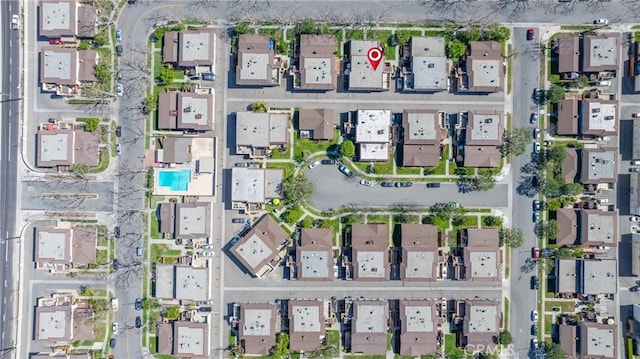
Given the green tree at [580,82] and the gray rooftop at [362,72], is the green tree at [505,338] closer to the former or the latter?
the green tree at [580,82]

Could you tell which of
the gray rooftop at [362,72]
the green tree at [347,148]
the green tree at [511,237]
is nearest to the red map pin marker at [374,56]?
the gray rooftop at [362,72]

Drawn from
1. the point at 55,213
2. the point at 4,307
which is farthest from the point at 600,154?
the point at 4,307

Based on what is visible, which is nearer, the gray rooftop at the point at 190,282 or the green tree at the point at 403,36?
the gray rooftop at the point at 190,282

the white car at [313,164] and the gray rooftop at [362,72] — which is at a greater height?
the gray rooftop at [362,72]

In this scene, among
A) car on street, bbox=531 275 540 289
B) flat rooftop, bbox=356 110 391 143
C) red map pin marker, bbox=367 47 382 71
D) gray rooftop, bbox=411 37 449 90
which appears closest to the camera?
gray rooftop, bbox=411 37 449 90

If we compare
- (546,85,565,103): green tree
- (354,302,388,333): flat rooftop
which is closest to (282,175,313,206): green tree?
(354,302,388,333): flat rooftop

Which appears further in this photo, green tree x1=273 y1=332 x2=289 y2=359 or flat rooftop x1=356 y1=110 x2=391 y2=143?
green tree x1=273 y1=332 x2=289 y2=359

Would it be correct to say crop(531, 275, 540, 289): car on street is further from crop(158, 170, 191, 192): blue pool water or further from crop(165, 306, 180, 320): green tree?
crop(158, 170, 191, 192): blue pool water
